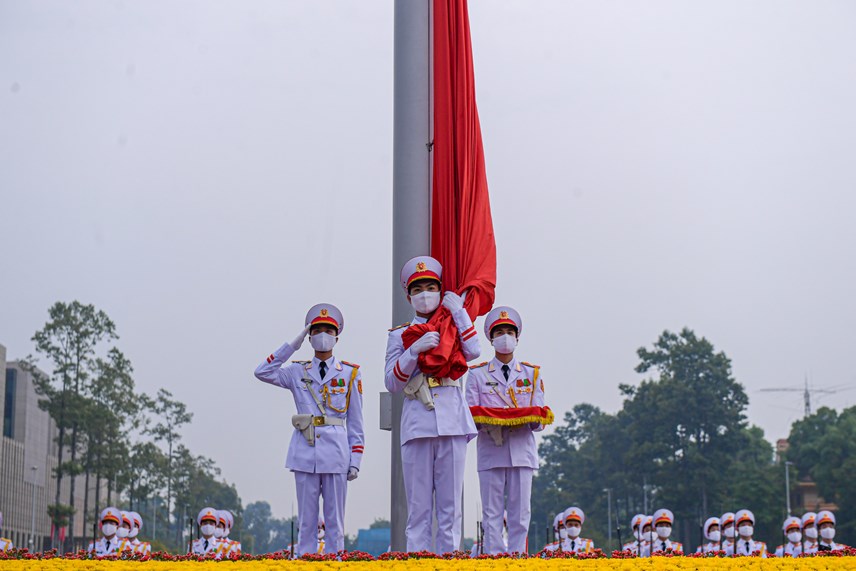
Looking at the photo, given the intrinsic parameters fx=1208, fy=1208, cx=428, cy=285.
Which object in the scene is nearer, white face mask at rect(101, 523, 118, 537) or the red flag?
the red flag

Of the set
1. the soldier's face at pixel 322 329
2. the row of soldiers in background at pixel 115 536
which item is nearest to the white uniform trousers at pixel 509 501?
the soldier's face at pixel 322 329

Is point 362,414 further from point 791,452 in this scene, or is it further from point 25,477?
point 25,477

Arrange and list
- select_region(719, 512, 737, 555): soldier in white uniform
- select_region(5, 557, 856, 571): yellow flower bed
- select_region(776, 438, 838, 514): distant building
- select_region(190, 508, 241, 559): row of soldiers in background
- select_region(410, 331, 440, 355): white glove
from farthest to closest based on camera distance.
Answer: select_region(776, 438, 838, 514): distant building < select_region(719, 512, 737, 555): soldier in white uniform < select_region(190, 508, 241, 559): row of soldiers in background < select_region(410, 331, 440, 355): white glove < select_region(5, 557, 856, 571): yellow flower bed

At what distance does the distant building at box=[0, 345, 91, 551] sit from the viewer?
5619cm

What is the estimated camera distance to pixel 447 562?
20.7 feet

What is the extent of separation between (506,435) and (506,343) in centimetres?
68

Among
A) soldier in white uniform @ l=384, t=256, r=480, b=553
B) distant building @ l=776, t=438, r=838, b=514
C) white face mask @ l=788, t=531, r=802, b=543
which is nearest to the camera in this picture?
soldier in white uniform @ l=384, t=256, r=480, b=553

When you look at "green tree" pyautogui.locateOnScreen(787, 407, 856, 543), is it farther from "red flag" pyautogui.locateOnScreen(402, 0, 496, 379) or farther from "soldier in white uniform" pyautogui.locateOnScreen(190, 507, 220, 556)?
"red flag" pyautogui.locateOnScreen(402, 0, 496, 379)

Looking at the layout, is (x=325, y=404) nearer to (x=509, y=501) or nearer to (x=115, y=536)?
(x=509, y=501)

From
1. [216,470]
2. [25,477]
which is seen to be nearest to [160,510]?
[216,470]

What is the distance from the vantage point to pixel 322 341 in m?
8.65

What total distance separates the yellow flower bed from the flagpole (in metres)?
3.32

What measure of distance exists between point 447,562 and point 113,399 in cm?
3862

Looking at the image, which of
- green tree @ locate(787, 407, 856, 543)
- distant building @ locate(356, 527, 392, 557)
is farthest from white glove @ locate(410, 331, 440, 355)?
green tree @ locate(787, 407, 856, 543)
